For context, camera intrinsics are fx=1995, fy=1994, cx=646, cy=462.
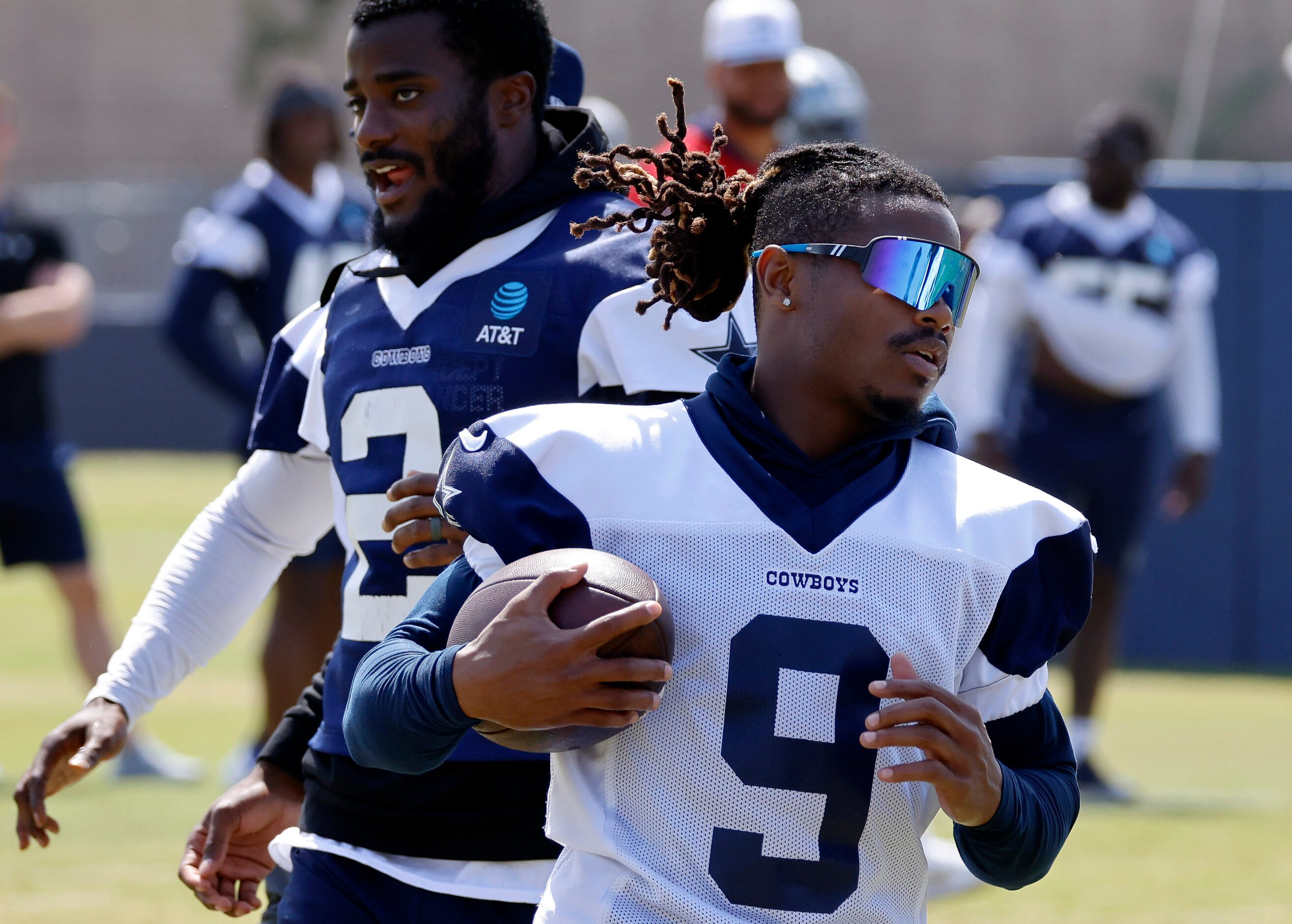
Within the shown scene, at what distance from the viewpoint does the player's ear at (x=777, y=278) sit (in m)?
2.60

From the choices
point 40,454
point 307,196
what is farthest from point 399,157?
point 40,454

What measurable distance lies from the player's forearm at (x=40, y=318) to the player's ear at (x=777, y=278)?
5309 mm

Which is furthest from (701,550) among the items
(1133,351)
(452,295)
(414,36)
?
(1133,351)

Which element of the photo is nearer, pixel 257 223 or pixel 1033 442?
pixel 257 223

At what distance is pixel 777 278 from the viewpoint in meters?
2.62

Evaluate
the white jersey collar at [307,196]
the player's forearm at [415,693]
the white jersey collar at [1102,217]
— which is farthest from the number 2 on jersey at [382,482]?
the white jersey collar at [1102,217]

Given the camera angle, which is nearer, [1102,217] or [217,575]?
[217,575]

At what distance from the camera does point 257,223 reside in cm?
740

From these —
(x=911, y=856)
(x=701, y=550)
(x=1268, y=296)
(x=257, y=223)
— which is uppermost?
(x=701, y=550)

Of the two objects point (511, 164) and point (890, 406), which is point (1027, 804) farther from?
point (511, 164)

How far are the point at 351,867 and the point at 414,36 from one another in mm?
1318

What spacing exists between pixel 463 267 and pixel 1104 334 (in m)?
5.71

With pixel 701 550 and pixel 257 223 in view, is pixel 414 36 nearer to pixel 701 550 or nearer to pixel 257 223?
pixel 701 550

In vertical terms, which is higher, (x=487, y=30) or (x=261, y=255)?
(x=487, y=30)
